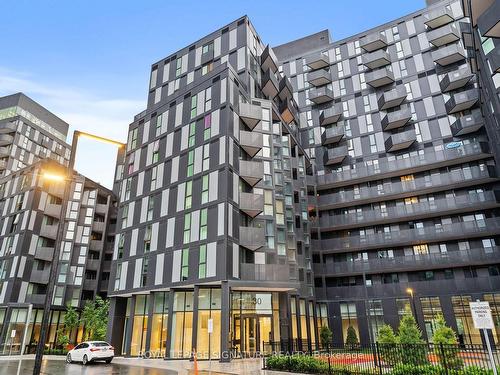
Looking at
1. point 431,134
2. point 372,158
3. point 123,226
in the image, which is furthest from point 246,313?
point 431,134

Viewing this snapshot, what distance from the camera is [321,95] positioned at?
56219 millimetres

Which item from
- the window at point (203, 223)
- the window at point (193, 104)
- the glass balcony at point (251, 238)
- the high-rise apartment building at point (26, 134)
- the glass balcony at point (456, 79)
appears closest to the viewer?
the window at point (203, 223)

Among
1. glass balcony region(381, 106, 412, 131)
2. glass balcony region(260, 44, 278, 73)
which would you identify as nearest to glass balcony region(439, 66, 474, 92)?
glass balcony region(381, 106, 412, 131)

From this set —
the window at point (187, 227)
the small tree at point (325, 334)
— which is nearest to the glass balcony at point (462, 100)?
the small tree at point (325, 334)

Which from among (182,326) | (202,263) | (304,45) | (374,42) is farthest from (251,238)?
(304,45)

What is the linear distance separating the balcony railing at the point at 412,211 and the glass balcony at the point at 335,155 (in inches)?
322

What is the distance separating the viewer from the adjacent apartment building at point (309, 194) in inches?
1246

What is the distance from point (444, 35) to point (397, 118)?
42.4ft

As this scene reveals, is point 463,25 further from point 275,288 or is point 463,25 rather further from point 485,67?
point 275,288

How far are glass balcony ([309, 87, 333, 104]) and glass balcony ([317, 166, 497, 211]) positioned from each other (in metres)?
15.7

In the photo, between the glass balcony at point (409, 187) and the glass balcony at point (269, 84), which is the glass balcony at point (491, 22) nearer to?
the glass balcony at point (409, 187)

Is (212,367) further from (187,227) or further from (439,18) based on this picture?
(439,18)

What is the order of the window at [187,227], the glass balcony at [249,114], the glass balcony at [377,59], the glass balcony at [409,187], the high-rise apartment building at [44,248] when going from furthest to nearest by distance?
the glass balcony at [377,59] → the high-rise apartment building at [44,248] → the glass balcony at [409,187] → the glass balcony at [249,114] → the window at [187,227]

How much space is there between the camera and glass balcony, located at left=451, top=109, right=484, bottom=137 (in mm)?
44094
